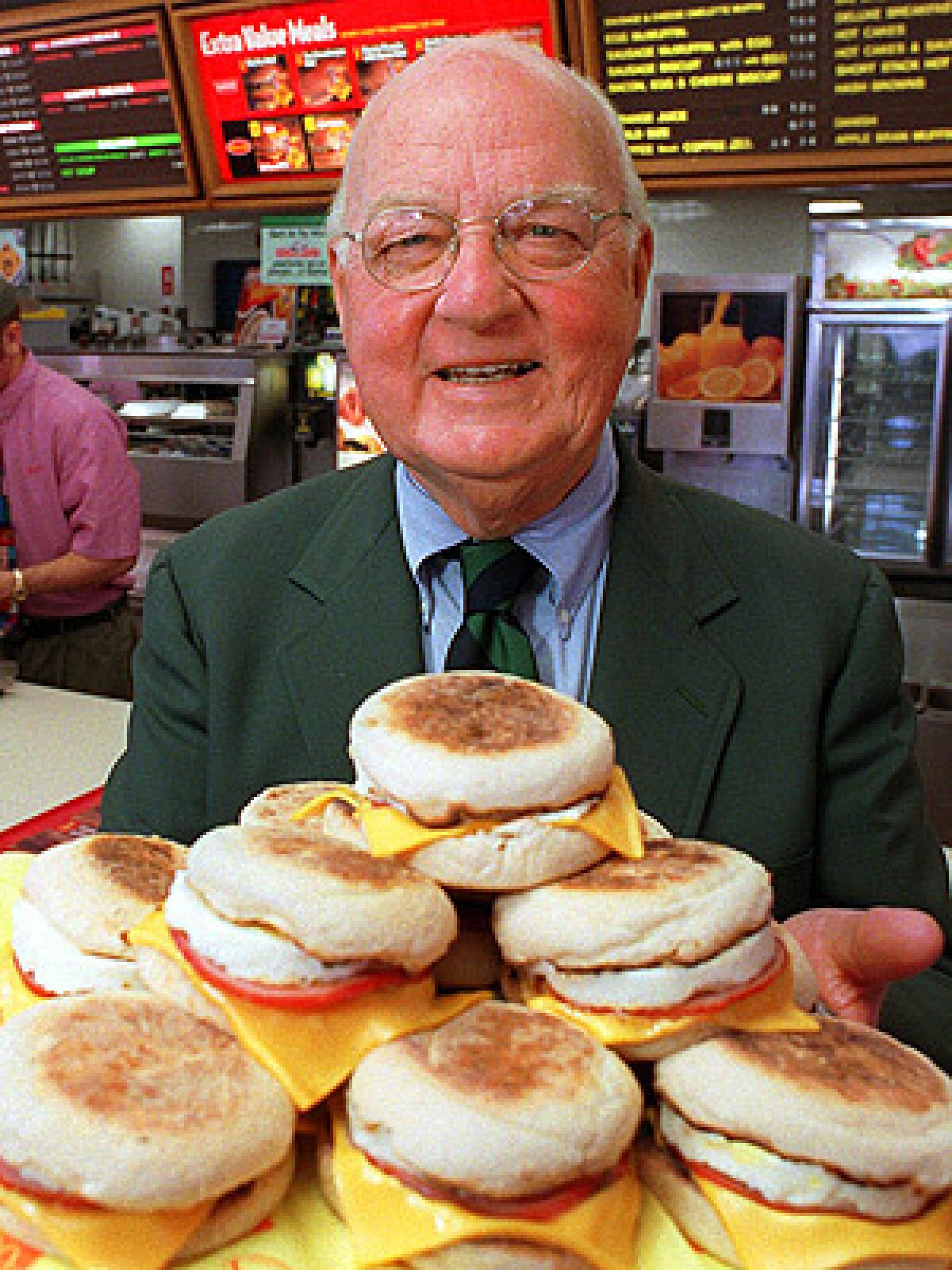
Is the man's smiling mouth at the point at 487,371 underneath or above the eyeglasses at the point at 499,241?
underneath

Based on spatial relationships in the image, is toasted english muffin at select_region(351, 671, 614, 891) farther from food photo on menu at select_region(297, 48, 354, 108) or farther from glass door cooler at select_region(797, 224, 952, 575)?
glass door cooler at select_region(797, 224, 952, 575)

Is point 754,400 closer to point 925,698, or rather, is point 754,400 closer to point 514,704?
point 925,698

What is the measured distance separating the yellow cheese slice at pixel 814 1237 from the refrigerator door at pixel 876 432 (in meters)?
4.66

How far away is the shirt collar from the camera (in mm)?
1547

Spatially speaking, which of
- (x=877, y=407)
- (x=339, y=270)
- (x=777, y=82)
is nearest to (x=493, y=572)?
(x=339, y=270)

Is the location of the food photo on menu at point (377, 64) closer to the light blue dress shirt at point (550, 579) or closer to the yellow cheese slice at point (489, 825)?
the light blue dress shirt at point (550, 579)

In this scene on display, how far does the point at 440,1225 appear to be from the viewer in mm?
661

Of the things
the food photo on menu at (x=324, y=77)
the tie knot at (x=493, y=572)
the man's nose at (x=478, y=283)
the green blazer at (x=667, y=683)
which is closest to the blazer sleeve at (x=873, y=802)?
the green blazer at (x=667, y=683)

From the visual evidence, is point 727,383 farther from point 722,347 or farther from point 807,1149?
point 807,1149

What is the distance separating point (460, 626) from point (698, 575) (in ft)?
1.14

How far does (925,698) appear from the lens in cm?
382

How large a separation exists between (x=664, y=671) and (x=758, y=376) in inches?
156

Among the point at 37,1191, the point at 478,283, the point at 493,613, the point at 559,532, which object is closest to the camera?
the point at 37,1191

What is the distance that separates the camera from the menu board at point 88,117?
3943 millimetres
